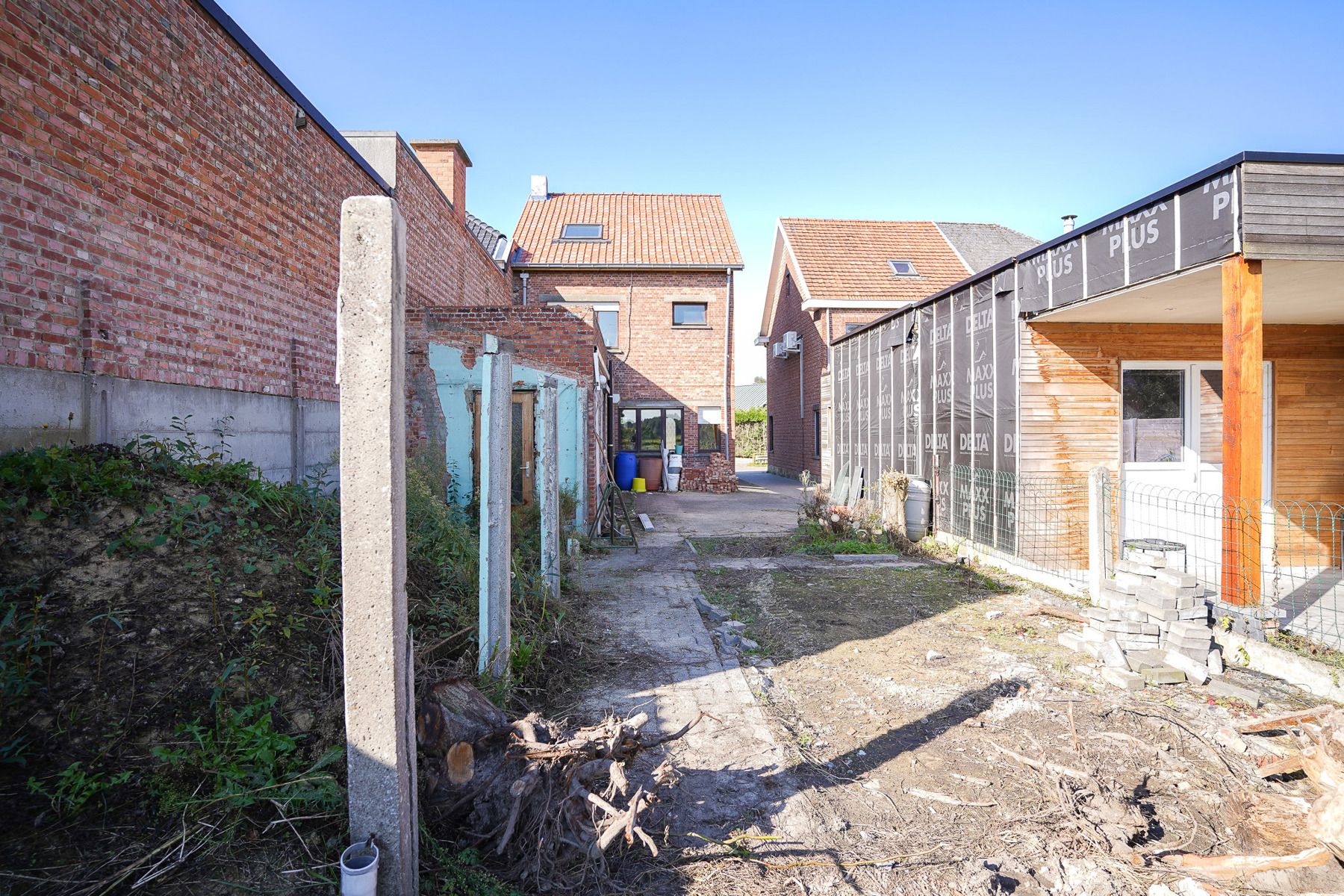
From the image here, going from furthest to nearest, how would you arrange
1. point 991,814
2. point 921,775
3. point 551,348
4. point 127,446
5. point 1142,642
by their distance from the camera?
point 551,348 → point 1142,642 → point 127,446 → point 921,775 → point 991,814

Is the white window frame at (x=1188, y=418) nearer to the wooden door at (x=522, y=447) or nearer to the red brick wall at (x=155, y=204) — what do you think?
the wooden door at (x=522, y=447)

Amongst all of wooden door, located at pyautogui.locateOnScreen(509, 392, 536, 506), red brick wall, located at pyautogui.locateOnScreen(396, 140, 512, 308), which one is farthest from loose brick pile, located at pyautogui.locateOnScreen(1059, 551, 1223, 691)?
red brick wall, located at pyautogui.locateOnScreen(396, 140, 512, 308)

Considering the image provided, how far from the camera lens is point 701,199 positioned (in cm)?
2289

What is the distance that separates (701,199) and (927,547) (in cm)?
1668

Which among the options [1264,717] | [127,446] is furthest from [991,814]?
[127,446]

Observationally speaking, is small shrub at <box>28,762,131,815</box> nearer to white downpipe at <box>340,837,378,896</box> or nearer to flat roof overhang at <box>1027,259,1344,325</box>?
white downpipe at <box>340,837,378,896</box>

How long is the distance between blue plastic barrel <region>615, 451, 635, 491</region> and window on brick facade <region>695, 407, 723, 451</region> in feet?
7.42

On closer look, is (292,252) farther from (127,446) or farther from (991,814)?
(991,814)

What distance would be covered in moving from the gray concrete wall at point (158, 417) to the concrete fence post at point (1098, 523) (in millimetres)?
7124

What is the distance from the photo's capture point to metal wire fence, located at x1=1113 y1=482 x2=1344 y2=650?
192 inches

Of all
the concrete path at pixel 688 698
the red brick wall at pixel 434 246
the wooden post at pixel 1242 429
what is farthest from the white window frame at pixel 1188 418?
the red brick wall at pixel 434 246

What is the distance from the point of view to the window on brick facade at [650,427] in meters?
19.2

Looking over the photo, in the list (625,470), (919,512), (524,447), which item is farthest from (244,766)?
(625,470)

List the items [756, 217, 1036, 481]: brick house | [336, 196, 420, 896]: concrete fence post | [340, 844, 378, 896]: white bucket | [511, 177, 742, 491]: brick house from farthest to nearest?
1. [756, 217, 1036, 481]: brick house
2. [511, 177, 742, 491]: brick house
3. [336, 196, 420, 896]: concrete fence post
4. [340, 844, 378, 896]: white bucket
